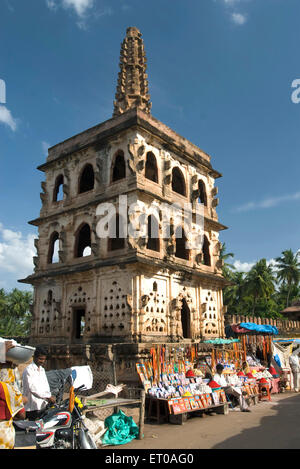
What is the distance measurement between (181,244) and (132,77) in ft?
35.2

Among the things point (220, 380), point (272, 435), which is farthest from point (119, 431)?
point (220, 380)

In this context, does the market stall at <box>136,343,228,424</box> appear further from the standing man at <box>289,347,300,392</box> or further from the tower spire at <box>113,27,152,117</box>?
the tower spire at <box>113,27,152,117</box>

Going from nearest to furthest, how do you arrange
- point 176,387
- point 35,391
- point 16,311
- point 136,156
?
point 35,391 → point 176,387 → point 136,156 → point 16,311

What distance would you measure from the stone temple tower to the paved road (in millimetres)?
5906

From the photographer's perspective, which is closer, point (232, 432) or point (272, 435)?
point (272, 435)

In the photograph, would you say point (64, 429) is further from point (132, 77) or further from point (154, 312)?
point (132, 77)

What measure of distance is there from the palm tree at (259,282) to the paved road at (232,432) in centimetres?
3195

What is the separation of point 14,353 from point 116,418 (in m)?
3.67

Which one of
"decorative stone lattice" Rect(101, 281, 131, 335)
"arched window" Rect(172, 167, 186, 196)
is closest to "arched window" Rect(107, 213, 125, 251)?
"decorative stone lattice" Rect(101, 281, 131, 335)

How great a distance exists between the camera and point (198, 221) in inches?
840

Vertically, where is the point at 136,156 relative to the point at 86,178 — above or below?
below

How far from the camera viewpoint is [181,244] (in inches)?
826

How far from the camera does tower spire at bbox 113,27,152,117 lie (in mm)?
22203
